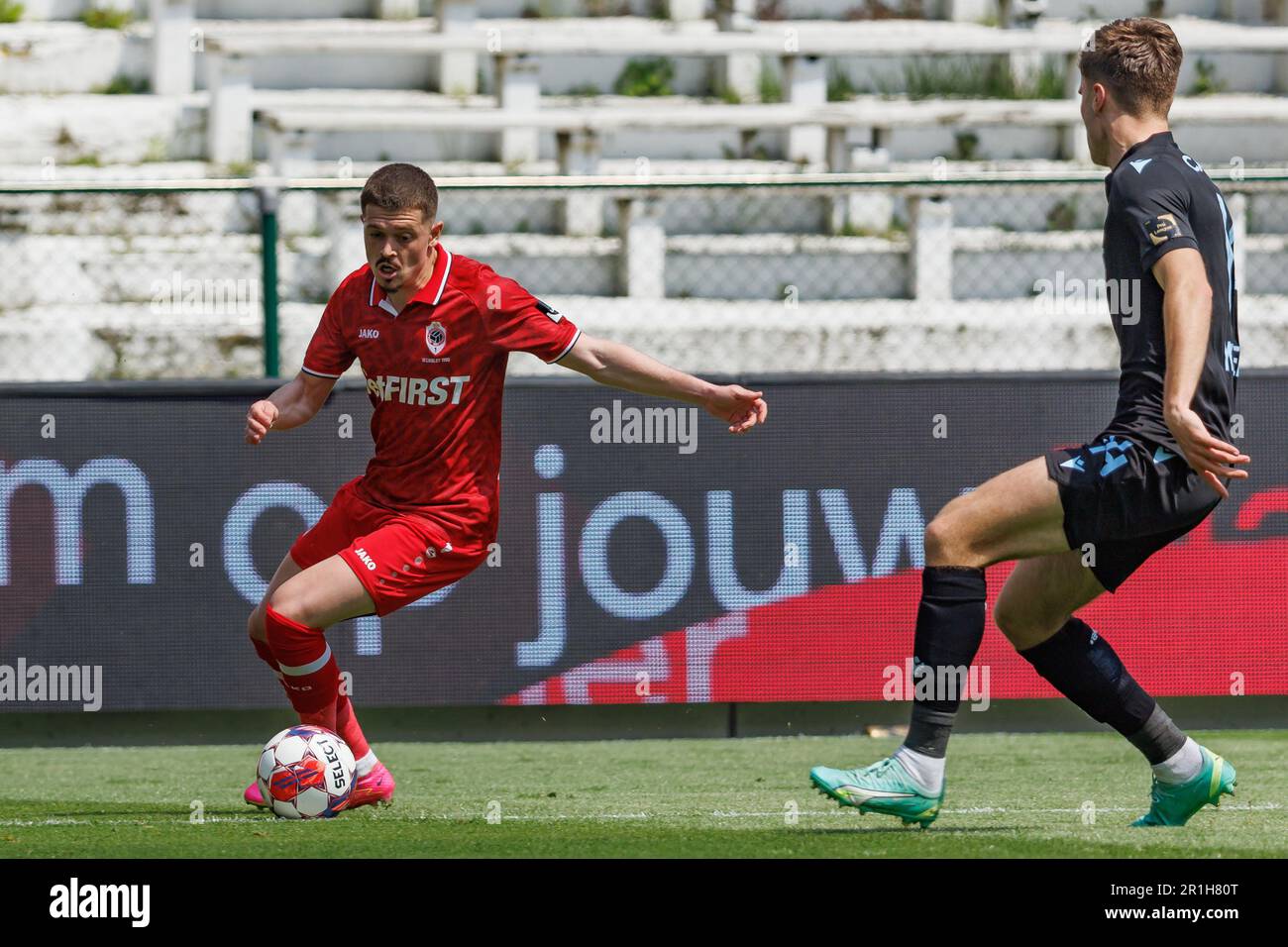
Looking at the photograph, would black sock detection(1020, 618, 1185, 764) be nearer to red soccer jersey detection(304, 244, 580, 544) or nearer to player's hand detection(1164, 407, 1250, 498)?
player's hand detection(1164, 407, 1250, 498)

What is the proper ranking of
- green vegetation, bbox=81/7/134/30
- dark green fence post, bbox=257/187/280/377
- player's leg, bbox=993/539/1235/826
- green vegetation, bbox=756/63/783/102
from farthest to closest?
green vegetation, bbox=81/7/134/30 < green vegetation, bbox=756/63/783/102 < dark green fence post, bbox=257/187/280/377 < player's leg, bbox=993/539/1235/826

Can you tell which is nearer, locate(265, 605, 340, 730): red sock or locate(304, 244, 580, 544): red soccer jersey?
locate(265, 605, 340, 730): red sock

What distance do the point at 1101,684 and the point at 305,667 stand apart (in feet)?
8.28

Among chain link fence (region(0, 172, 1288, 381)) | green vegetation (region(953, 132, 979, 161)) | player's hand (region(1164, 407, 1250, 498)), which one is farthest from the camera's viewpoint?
green vegetation (region(953, 132, 979, 161))

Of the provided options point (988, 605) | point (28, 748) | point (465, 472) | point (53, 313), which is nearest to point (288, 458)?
point (28, 748)

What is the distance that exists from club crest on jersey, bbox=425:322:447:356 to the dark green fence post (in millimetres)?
3114

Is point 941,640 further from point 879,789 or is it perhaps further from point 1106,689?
point 1106,689

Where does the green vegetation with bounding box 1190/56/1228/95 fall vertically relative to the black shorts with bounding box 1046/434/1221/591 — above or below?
above

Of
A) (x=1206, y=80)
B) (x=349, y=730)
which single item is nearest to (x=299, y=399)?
(x=349, y=730)

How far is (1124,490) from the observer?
17.1 feet

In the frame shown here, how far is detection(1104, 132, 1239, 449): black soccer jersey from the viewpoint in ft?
17.2

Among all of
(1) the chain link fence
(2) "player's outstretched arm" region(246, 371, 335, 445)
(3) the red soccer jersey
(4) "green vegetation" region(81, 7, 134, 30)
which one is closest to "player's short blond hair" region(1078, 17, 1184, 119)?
(3) the red soccer jersey

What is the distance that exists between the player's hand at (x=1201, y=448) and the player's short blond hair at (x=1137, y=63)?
1.02m

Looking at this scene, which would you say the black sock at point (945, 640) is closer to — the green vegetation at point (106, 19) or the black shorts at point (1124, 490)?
the black shorts at point (1124, 490)
